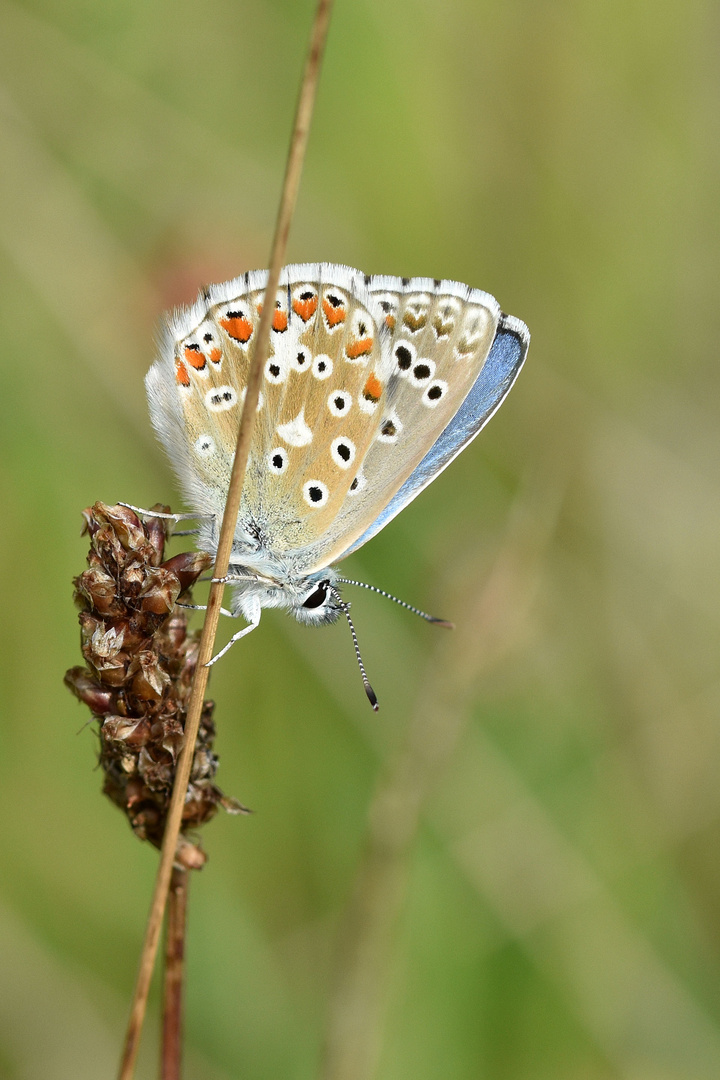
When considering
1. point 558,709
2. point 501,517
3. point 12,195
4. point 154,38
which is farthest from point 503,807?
point 154,38

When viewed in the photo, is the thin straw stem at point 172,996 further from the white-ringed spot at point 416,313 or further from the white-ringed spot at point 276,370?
the white-ringed spot at point 416,313

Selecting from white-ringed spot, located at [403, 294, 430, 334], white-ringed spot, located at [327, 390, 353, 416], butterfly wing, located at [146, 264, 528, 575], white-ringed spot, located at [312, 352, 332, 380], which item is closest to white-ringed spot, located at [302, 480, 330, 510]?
butterfly wing, located at [146, 264, 528, 575]

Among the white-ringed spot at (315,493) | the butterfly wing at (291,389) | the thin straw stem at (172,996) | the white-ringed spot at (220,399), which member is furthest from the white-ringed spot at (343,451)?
the thin straw stem at (172,996)

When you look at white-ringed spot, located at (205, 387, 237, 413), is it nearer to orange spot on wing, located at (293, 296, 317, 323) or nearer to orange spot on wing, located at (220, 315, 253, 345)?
orange spot on wing, located at (220, 315, 253, 345)

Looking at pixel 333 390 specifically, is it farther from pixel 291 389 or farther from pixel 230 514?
pixel 230 514

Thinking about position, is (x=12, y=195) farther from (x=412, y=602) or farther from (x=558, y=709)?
(x=558, y=709)
